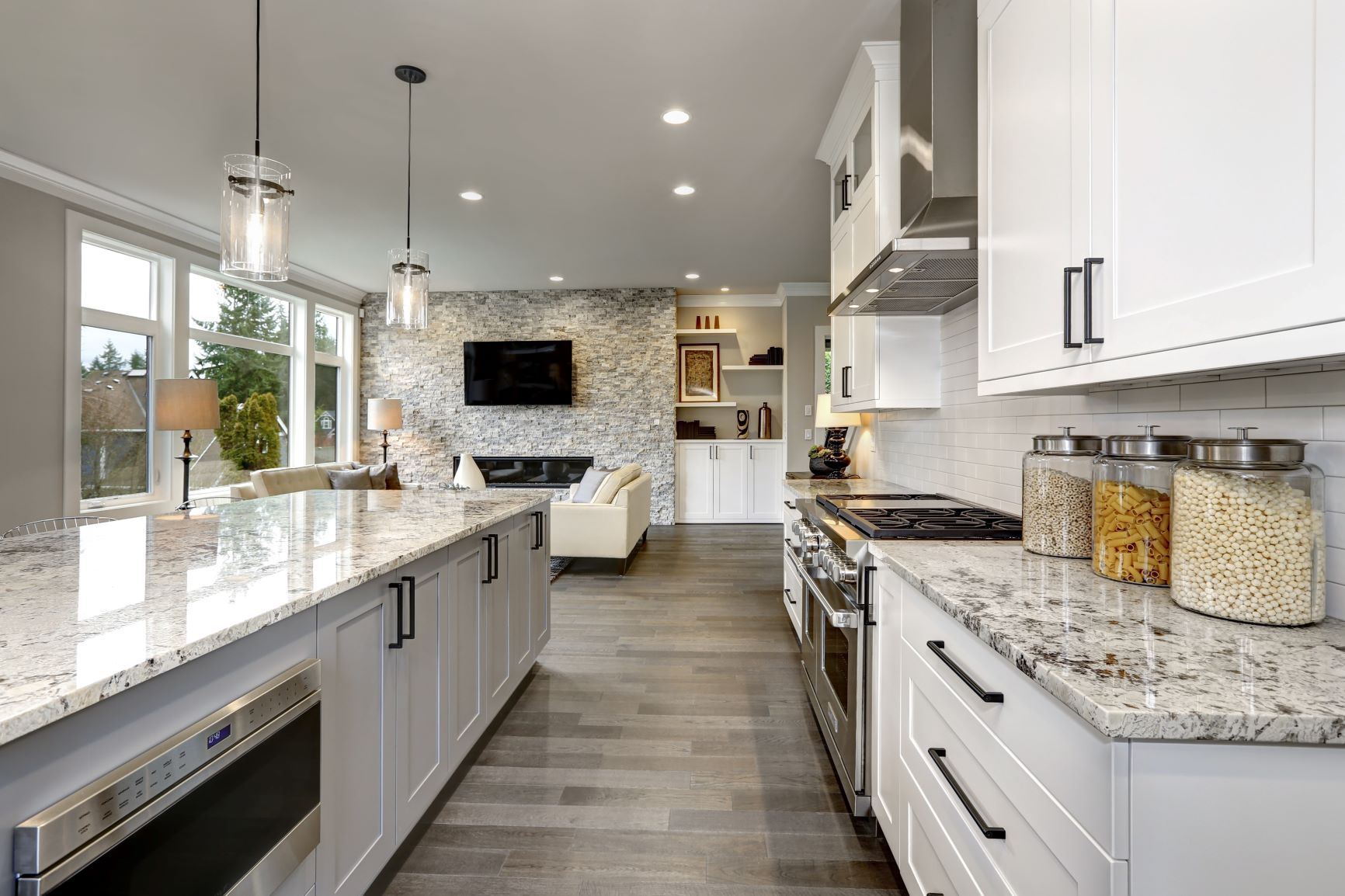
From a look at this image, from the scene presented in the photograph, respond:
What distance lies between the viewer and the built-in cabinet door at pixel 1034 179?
1.20 m

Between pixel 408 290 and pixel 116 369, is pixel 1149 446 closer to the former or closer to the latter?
pixel 408 290

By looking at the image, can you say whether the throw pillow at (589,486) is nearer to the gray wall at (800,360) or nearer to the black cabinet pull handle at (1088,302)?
the gray wall at (800,360)

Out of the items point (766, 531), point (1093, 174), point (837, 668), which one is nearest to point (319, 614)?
point (837, 668)

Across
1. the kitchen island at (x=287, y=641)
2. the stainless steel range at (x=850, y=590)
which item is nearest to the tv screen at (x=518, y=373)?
the kitchen island at (x=287, y=641)

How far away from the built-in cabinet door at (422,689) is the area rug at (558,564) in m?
3.14

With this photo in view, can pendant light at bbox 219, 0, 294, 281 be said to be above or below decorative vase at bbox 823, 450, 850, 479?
above

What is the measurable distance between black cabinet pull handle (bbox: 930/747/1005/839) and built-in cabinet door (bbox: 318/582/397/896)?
119 cm

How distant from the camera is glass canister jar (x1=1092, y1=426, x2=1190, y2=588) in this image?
4.05 ft

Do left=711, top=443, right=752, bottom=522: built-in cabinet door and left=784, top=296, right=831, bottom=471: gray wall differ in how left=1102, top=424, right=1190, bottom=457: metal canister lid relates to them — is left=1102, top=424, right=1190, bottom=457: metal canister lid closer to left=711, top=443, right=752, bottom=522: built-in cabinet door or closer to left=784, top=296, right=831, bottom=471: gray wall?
left=784, top=296, right=831, bottom=471: gray wall

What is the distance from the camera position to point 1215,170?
875 mm

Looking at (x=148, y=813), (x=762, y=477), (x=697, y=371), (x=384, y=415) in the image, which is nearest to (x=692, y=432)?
(x=697, y=371)

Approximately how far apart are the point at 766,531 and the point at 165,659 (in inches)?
264

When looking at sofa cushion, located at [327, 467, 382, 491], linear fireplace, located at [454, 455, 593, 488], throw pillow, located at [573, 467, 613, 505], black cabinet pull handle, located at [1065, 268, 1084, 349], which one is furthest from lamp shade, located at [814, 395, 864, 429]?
sofa cushion, located at [327, 467, 382, 491]

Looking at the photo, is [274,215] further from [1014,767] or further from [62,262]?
[62,262]
